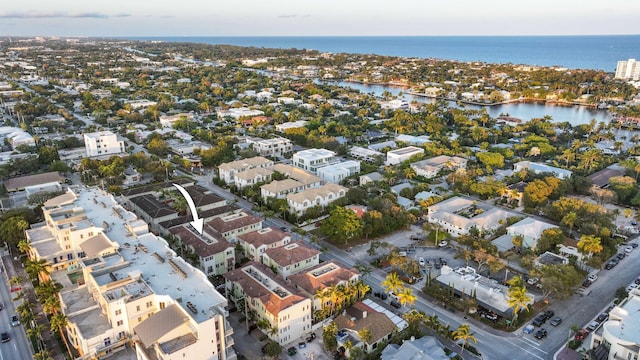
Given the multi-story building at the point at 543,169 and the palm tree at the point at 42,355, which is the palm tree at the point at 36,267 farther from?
the multi-story building at the point at 543,169

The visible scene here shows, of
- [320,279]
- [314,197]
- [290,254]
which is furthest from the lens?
[314,197]

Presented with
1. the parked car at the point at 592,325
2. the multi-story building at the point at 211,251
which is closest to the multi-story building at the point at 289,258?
the multi-story building at the point at 211,251

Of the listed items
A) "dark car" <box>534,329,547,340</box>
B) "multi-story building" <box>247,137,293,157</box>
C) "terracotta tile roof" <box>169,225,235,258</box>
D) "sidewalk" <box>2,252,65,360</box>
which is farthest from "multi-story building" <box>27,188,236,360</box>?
"multi-story building" <box>247,137,293,157</box>

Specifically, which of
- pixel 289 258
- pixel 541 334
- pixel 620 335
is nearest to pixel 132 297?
pixel 289 258

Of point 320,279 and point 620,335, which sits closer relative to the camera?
point 620,335

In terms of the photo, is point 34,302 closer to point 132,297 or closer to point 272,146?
point 132,297

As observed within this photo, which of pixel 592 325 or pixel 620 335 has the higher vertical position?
pixel 620 335

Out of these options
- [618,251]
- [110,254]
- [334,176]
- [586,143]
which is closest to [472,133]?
[586,143]

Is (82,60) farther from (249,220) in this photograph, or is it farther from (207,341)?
(207,341)
